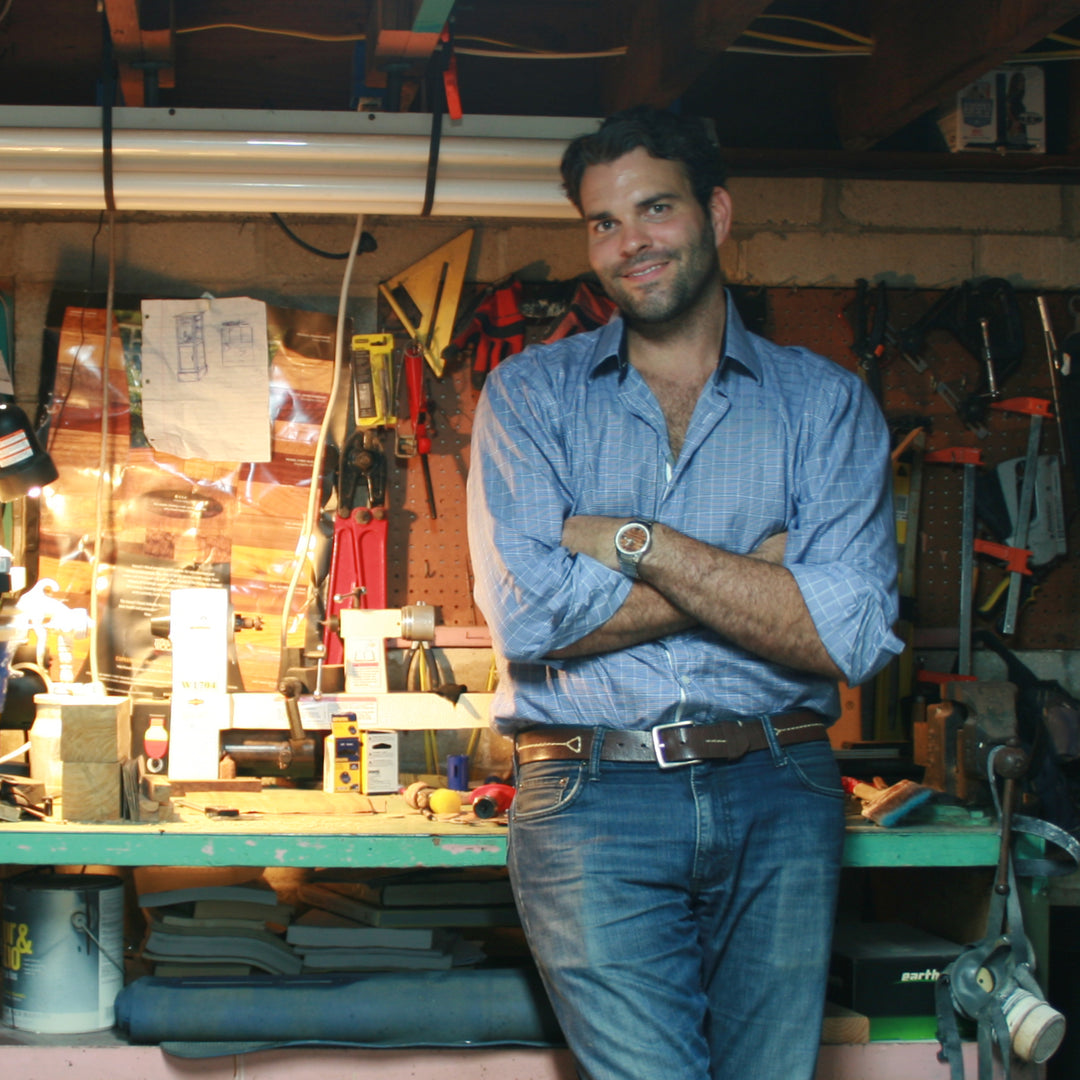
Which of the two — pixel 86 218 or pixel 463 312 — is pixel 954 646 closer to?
pixel 463 312

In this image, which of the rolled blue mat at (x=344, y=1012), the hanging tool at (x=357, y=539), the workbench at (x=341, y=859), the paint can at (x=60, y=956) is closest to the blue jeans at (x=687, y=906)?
the workbench at (x=341, y=859)

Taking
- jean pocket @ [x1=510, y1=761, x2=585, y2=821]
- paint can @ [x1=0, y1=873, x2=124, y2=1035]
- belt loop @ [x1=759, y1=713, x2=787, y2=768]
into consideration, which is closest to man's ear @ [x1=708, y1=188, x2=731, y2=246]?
belt loop @ [x1=759, y1=713, x2=787, y2=768]

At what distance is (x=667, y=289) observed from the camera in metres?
1.83

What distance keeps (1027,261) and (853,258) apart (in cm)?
47

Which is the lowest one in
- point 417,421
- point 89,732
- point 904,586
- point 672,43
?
point 89,732

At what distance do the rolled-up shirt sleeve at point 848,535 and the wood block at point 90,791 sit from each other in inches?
51.6

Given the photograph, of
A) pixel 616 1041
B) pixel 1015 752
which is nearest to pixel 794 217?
pixel 1015 752

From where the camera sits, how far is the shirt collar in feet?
6.07

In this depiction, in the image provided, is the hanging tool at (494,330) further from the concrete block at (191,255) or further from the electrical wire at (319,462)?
the concrete block at (191,255)

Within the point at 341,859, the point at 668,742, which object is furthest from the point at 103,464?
the point at 668,742

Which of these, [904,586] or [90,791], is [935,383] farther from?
[90,791]

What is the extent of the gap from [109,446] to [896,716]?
80.9 inches

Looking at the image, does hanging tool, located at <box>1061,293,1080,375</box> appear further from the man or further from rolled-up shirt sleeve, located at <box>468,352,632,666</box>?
rolled-up shirt sleeve, located at <box>468,352,632,666</box>

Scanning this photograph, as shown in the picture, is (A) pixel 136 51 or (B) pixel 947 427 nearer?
(A) pixel 136 51
